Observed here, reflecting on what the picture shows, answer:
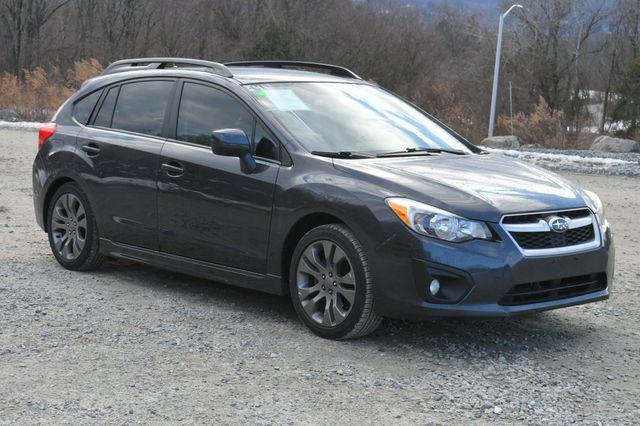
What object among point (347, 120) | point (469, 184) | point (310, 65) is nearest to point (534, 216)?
point (469, 184)

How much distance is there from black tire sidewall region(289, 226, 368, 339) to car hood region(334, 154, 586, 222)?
1.25 ft

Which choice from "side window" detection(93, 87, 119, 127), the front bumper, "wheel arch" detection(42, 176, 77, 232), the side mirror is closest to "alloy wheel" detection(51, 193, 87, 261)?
"wheel arch" detection(42, 176, 77, 232)

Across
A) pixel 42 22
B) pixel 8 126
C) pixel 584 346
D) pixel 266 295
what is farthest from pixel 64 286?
pixel 42 22

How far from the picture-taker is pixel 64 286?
23.3 feet

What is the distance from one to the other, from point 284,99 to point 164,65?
1.44 meters

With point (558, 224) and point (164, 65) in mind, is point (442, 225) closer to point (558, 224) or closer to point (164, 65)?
point (558, 224)

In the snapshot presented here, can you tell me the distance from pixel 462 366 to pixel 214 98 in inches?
103

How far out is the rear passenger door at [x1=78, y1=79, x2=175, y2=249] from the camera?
22.6 ft

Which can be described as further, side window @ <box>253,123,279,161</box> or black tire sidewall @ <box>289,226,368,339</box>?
side window @ <box>253,123,279,161</box>

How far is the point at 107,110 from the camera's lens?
24.8 ft

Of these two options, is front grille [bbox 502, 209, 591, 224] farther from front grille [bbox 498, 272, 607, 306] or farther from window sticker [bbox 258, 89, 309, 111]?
window sticker [bbox 258, 89, 309, 111]

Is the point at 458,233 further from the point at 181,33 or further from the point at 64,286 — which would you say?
the point at 181,33

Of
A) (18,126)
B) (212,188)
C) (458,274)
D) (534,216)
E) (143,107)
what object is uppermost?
(143,107)

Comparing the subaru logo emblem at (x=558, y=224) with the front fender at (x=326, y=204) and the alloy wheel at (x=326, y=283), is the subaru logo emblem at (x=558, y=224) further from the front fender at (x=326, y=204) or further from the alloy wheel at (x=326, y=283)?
the alloy wheel at (x=326, y=283)
